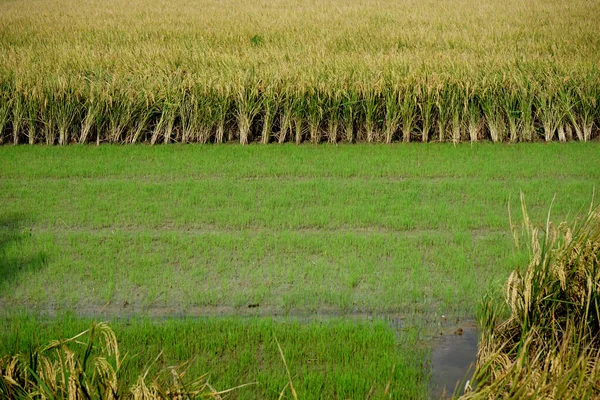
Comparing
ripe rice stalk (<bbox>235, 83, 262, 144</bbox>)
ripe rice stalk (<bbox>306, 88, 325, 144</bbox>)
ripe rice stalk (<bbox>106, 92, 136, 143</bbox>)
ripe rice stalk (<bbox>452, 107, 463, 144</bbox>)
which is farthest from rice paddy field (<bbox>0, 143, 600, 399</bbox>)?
ripe rice stalk (<bbox>306, 88, 325, 144</bbox>)

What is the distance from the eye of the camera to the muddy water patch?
4824 mm

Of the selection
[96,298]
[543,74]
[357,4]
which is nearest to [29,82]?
[96,298]

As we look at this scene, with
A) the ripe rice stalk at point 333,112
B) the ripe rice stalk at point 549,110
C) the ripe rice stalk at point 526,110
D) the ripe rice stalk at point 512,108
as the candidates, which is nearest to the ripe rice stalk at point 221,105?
the ripe rice stalk at point 333,112

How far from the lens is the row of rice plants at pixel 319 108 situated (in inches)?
458

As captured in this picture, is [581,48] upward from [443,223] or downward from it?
upward

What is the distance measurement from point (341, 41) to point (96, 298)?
43.0ft

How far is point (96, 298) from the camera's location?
20.4ft

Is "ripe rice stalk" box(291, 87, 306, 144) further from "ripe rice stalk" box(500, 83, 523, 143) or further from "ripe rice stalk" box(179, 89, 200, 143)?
"ripe rice stalk" box(500, 83, 523, 143)

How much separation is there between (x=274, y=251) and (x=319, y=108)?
4.87 meters

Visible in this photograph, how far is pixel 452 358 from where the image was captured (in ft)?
17.1

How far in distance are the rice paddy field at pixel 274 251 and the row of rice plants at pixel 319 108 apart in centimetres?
76

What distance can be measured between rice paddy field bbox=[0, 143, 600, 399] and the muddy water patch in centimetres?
8

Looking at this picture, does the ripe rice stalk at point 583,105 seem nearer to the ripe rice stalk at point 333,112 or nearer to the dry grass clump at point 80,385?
the ripe rice stalk at point 333,112

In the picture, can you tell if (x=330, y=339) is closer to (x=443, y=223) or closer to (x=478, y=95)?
(x=443, y=223)
